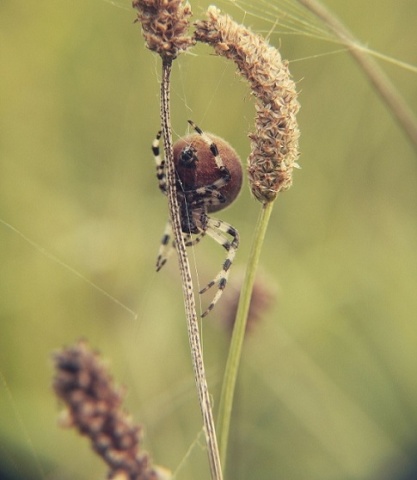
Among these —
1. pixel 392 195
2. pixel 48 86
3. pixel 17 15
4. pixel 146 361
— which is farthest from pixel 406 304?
pixel 17 15

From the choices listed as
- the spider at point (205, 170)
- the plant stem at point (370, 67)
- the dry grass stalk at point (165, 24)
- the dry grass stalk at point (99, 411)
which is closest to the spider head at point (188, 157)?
the spider at point (205, 170)

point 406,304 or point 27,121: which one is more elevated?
point 406,304

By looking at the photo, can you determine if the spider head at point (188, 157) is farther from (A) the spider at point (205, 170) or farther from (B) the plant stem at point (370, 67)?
(B) the plant stem at point (370, 67)

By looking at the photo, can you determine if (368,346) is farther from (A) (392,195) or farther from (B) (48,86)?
(B) (48,86)

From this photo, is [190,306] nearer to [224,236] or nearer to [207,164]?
[207,164]

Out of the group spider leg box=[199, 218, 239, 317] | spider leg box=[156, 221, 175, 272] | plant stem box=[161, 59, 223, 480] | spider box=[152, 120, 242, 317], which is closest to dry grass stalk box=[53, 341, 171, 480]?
plant stem box=[161, 59, 223, 480]

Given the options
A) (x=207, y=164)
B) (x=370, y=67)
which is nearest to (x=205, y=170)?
(x=207, y=164)
